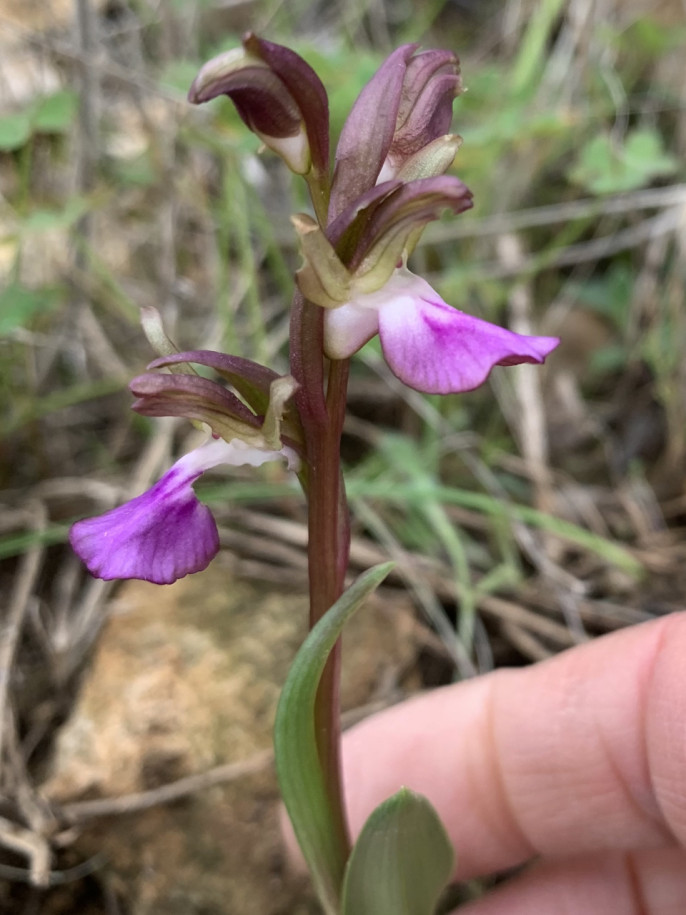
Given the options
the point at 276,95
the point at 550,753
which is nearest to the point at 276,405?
the point at 276,95

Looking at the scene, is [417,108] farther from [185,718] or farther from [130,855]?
[130,855]

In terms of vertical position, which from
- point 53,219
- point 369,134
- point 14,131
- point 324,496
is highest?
point 14,131

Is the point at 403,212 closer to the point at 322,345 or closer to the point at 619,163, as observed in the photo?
the point at 322,345

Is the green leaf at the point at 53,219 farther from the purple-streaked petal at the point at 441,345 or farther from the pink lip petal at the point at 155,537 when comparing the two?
the purple-streaked petal at the point at 441,345

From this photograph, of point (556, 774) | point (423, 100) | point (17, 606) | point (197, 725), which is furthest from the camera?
point (17, 606)

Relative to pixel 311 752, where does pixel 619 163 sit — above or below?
above

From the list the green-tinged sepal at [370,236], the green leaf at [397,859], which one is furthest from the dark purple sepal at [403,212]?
the green leaf at [397,859]

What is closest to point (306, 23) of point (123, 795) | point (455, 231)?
point (455, 231)
